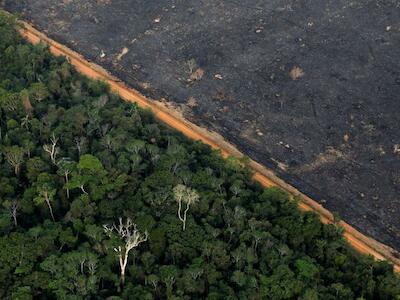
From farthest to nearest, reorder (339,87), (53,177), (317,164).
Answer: (339,87) < (317,164) < (53,177)

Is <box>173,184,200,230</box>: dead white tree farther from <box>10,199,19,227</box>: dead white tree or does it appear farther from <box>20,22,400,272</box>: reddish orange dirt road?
<box>10,199,19,227</box>: dead white tree

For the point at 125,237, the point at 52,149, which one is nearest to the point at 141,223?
the point at 125,237

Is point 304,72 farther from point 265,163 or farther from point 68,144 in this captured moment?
point 68,144

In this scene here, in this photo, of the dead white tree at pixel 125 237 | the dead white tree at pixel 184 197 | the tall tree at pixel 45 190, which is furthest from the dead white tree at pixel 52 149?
the dead white tree at pixel 184 197

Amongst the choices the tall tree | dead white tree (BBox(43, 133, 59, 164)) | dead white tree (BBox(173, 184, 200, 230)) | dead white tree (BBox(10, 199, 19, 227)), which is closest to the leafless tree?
dead white tree (BBox(43, 133, 59, 164))

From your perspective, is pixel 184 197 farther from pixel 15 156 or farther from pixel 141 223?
pixel 15 156

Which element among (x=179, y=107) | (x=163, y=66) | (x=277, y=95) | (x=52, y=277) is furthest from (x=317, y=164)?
(x=52, y=277)

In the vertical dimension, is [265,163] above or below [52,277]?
below

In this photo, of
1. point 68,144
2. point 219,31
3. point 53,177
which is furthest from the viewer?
point 219,31
